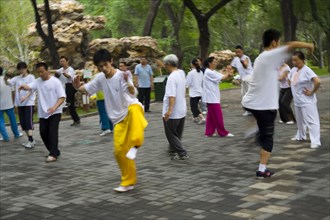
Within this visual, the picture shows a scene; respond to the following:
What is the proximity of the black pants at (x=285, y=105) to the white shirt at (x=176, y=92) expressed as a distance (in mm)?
Answer: 4166

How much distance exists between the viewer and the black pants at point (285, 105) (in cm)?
1238

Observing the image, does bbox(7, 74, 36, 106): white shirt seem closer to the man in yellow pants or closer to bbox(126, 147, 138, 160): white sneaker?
the man in yellow pants

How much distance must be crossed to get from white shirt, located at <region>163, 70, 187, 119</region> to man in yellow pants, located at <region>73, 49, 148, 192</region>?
1.62 metres

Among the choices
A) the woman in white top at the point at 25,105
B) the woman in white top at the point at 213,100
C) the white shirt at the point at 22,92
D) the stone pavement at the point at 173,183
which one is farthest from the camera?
the white shirt at the point at 22,92

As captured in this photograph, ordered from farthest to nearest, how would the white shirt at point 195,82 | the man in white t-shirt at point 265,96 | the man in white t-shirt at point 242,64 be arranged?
the white shirt at point 195,82
the man in white t-shirt at point 242,64
the man in white t-shirt at point 265,96

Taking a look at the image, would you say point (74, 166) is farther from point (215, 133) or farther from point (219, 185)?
point (215, 133)

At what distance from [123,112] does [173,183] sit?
1.20 meters

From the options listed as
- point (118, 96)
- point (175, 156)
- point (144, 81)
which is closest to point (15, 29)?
point (144, 81)

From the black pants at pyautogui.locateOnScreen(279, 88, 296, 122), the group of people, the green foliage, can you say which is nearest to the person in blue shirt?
the group of people

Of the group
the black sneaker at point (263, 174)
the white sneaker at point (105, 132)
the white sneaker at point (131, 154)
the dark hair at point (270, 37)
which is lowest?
the black sneaker at point (263, 174)

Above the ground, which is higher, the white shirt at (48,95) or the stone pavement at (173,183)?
the white shirt at (48,95)

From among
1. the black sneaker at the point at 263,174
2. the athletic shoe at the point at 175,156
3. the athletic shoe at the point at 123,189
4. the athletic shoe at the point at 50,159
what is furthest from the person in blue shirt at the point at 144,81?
the athletic shoe at the point at 123,189

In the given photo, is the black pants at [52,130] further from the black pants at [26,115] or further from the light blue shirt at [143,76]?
the light blue shirt at [143,76]

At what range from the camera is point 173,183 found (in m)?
7.31
